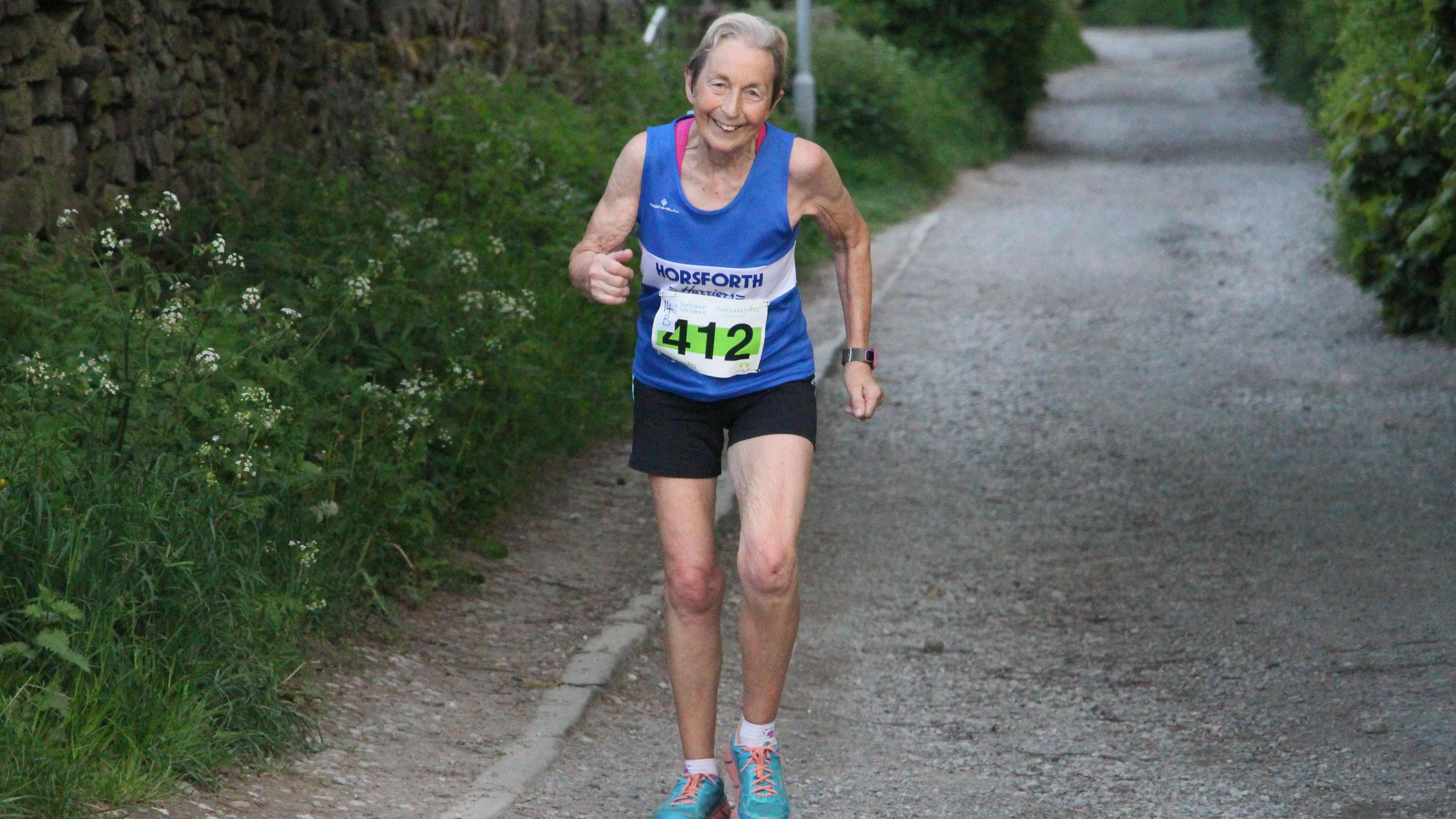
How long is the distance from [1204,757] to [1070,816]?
0.71 metres

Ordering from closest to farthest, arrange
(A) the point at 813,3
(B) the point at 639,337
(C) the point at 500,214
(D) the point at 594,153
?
1. (B) the point at 639,337
2. (C) the point at 500,214
3. (D) the point at 594,153
4. (A) the point at 813,3

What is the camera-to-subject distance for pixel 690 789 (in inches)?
162

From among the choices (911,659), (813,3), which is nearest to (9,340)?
(911,659)

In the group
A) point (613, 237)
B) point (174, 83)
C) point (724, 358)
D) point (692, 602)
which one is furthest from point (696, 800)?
point (174, 83)

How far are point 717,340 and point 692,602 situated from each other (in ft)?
2.17

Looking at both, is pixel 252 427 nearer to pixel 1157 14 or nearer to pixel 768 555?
pixel 768 555

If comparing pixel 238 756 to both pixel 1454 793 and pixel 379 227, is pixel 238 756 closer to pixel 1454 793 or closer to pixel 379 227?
pixel 1454 793

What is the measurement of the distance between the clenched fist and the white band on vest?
2.8 inches

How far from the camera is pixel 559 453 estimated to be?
8422mm

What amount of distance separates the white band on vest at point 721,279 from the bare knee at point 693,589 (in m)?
0.68

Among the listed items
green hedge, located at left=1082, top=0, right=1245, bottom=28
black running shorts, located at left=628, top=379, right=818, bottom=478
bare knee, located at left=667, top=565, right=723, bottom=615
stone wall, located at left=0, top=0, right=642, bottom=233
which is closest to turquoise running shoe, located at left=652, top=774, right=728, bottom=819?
bare knee, located at left=667, top=565, right=723, bottom=615

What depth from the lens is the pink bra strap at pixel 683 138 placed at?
158 inches

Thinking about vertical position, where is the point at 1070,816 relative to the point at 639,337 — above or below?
below

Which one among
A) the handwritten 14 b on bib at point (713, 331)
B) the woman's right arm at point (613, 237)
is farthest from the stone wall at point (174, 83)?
the handwritten 14 b on bib at point (713, 331)
